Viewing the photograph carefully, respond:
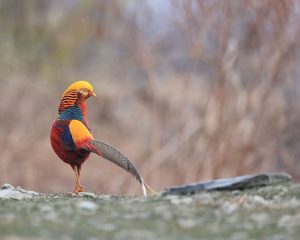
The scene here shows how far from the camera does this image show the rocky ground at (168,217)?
10.2ft

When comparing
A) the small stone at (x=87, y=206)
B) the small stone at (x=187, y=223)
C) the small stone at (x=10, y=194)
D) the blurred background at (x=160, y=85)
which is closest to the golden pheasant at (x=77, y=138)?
the small stone at (x=10, y=194)

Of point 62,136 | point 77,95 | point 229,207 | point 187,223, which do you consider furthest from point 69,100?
point 187,223

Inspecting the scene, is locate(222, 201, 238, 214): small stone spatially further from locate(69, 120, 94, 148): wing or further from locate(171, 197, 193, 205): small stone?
locate(69, 120, 94, 148): wing

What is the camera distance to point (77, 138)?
15.5 ft

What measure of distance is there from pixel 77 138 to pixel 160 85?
1099 centimetres

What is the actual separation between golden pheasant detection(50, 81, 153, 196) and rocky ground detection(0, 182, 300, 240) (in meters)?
0.55

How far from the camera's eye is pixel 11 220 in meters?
3.33

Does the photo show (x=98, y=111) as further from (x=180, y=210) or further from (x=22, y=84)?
(x=180, y=210)

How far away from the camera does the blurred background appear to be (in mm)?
10016

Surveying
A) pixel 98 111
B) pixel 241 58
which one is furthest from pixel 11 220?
pixel 98 111

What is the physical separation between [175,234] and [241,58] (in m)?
7.90

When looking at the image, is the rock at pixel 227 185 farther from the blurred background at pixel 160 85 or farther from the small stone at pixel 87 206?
the blurred background at pixel 160 85

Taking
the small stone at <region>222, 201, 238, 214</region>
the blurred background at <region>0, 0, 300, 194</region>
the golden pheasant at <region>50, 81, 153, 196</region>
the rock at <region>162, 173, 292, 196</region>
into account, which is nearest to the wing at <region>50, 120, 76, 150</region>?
the golden pheasant at <region>50, 81, 153, 196</region>

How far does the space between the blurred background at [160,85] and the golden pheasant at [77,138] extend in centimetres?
489
